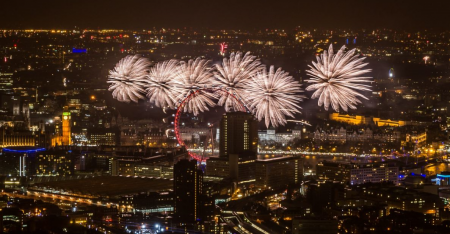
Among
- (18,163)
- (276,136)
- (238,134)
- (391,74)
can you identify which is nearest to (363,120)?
(276,136)

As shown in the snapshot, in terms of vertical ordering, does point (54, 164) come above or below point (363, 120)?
below

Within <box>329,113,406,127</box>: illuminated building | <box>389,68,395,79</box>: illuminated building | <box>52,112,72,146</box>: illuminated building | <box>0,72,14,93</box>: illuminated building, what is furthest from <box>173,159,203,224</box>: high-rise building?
<box>389,68,395,79</box>: illuminated building

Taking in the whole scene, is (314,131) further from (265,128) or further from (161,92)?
(161,92)

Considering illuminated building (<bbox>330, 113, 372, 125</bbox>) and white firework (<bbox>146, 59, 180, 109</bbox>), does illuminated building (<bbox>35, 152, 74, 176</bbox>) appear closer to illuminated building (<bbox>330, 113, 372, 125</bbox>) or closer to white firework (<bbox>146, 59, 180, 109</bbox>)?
white firework (<bbox>146, 59, 180, 109</bbox>)

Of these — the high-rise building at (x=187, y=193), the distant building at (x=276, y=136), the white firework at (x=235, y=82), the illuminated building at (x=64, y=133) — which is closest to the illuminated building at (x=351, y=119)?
the distant building at (x=276, y=136)

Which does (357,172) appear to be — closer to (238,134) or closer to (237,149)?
(237,149)

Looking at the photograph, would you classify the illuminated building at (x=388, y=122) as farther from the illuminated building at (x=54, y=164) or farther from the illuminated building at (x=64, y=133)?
the illuminated building at (x=54, y=164)
